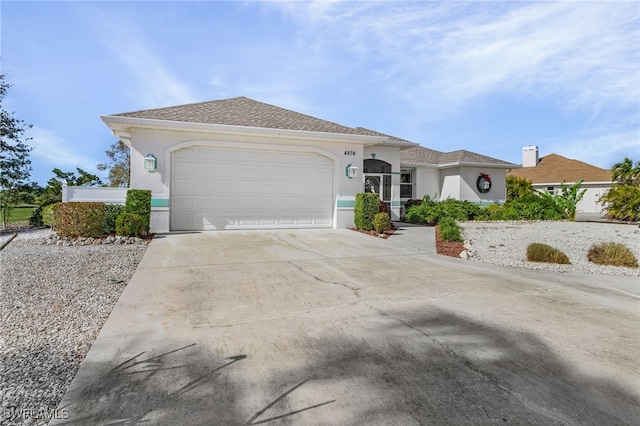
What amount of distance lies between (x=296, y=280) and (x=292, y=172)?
24.4 feet

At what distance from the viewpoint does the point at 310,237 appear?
1038cm

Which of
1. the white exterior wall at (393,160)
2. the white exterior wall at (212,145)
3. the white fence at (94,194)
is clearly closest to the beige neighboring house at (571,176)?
the white exterior wall at (393,160)

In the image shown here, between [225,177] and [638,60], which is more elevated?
[638,60]

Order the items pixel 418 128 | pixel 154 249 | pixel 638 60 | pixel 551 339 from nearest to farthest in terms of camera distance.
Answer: pixel 551 339 < pixel 154 249 < pixel 638 60 < pixel 418 128

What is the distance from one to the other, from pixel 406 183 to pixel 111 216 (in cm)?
1409

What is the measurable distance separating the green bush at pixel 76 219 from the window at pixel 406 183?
1408 centimetres

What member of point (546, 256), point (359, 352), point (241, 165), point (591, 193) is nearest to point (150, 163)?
point (241, 165)

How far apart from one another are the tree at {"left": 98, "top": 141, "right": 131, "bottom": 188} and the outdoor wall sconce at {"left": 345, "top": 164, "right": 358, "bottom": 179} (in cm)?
1789

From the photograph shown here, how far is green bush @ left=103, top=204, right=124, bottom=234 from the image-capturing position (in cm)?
947

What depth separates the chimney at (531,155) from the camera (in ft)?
107

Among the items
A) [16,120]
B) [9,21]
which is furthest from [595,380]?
[16,120]

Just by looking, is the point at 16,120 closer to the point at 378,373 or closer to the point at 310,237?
the point at 310,237

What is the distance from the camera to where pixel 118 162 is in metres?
24.0

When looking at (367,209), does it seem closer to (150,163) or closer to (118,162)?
(150,163)
